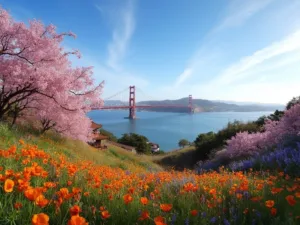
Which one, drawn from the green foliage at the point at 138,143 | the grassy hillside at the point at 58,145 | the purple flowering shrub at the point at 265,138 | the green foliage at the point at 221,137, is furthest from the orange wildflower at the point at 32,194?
the green foliage at the point at 138,143

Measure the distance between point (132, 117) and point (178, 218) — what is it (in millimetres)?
130803

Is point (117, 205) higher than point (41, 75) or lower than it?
lower

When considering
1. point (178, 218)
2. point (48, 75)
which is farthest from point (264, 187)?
point (48, 75)

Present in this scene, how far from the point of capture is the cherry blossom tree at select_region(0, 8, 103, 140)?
10.8m

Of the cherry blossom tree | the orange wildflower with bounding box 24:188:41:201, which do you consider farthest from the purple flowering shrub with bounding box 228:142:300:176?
the cherry blossom tree

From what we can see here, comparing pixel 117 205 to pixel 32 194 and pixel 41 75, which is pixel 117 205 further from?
pixel 41 75

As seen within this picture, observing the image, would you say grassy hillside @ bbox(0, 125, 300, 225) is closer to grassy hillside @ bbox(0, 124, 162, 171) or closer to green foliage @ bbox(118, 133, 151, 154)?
grassy hillside @ bbox(0, 124, 162, 171)

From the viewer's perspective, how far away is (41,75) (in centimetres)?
1090

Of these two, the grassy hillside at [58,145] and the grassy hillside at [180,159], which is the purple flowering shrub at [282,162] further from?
the grassy hillside at [180,159]

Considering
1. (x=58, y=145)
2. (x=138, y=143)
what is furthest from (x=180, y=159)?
(x=138, y=143)

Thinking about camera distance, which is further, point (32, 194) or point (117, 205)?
point (117, 205)

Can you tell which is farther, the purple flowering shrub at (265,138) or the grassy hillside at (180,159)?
the grassy hillside at (180,159)

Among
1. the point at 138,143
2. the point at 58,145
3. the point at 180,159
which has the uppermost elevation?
the point at 58,145

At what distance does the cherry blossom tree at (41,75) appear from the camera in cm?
1079
